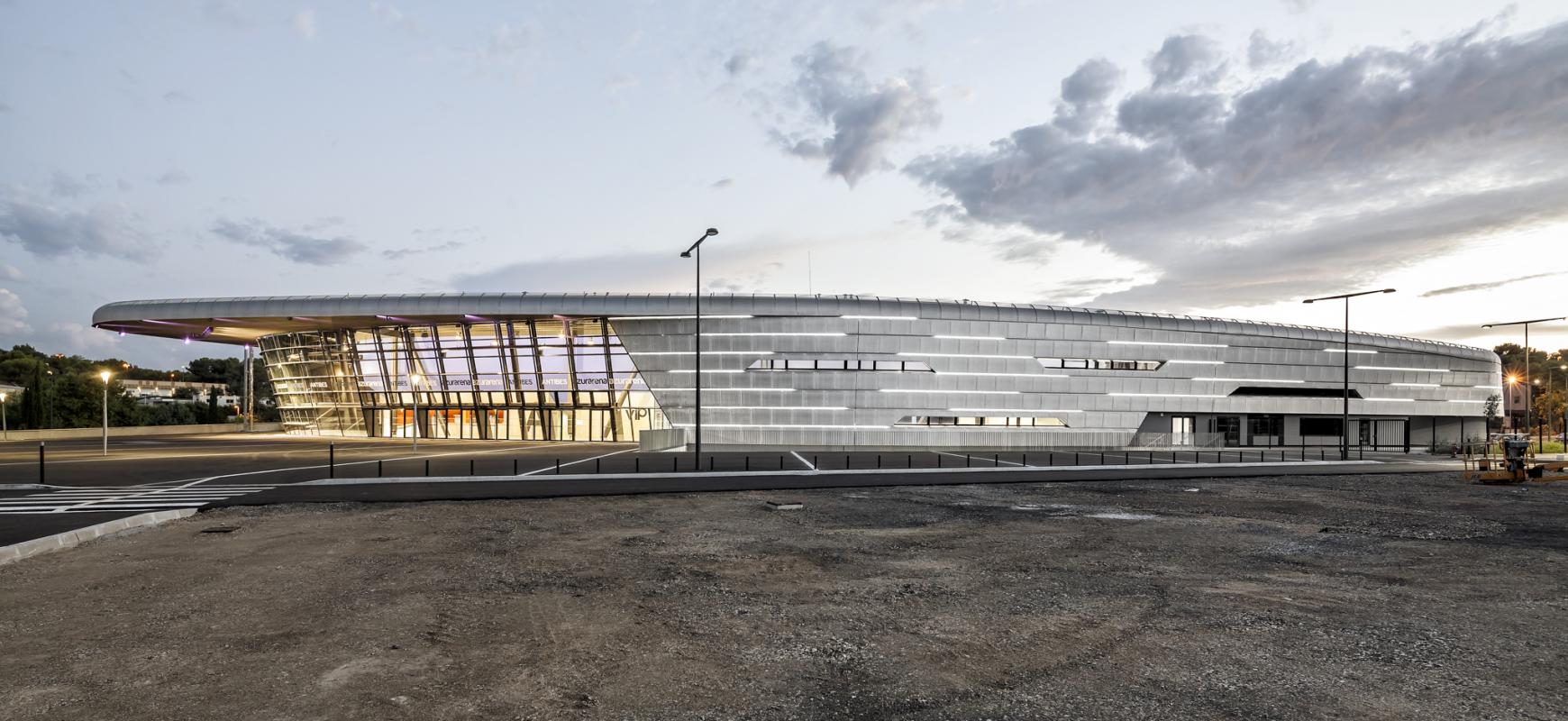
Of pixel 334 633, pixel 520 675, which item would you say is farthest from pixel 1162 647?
pixel 334 633

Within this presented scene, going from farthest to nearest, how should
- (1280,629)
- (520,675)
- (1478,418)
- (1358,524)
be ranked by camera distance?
(1478,418), (1358,524), (1280,629), (520,675)

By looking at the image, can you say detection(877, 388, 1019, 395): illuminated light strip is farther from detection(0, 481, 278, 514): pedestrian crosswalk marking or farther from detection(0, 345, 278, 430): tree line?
detection(0, 345, 278, 430): tree line

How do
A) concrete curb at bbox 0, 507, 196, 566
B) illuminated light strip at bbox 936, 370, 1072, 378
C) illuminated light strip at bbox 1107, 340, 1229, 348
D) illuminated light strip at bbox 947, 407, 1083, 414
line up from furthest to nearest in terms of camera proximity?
illuminated light strip at bbox 1107, 340, 1229, 348
illuminated light strip at bbox 947, 407, 1083, 414
illuminated light strip at bbox 936, 370, 1072, 378
concrete curb at bbox 0, 507, 196, 566

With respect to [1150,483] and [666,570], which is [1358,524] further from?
[666,570]

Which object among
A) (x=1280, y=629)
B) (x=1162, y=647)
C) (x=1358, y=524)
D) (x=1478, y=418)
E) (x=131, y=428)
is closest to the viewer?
(x=1162, y=647)

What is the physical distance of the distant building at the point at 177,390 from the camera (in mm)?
137750

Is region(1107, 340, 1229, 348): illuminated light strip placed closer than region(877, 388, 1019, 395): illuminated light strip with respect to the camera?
No

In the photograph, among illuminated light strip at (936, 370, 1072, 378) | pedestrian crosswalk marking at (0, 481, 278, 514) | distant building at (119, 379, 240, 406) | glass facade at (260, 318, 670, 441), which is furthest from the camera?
distant building at (119, 379, 240, 406)

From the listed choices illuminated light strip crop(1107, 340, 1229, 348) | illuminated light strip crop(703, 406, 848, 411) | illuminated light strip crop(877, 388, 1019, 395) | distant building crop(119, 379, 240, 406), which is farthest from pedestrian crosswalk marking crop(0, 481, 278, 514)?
distant building crop(119, 379, 240, 406)

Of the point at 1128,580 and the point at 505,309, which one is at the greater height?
the point at 505,309

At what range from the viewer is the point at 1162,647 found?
738 cm

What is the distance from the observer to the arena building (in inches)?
1978

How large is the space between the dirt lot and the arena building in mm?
34871

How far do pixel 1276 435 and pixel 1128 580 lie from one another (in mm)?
58416
